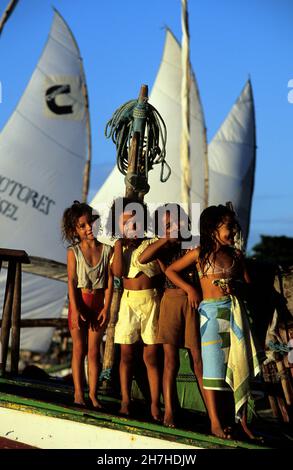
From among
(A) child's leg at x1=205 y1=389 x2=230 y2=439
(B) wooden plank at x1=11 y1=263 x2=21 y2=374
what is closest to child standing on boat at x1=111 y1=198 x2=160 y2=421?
(A) child's leg at x1=205 y1=389 x2=230 y2=439

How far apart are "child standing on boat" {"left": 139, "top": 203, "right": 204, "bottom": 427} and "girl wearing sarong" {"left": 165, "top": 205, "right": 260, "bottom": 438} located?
0.22 m

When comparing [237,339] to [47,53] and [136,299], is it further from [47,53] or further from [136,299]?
[47,53]

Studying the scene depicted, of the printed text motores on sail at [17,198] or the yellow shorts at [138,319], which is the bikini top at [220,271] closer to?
the yellow shorts at [138,319]

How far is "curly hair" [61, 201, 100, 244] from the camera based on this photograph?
253 inches

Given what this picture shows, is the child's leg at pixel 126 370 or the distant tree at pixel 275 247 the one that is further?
the distant tree at pixel 275 247

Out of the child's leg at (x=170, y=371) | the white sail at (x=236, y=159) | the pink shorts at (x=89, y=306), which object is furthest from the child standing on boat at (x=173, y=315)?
the white sail at (x=236, y=159)

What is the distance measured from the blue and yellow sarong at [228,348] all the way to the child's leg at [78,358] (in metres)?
1.16

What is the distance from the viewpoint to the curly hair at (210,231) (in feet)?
18.5

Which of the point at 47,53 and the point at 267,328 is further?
the point at 47,53

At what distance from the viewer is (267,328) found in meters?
6.35

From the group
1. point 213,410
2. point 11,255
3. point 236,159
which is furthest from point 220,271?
point 236,159

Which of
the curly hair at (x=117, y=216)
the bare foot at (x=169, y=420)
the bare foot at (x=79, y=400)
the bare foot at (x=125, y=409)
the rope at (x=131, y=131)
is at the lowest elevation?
the bare foot at (x=169, y=420)

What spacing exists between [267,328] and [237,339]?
2.95ft
